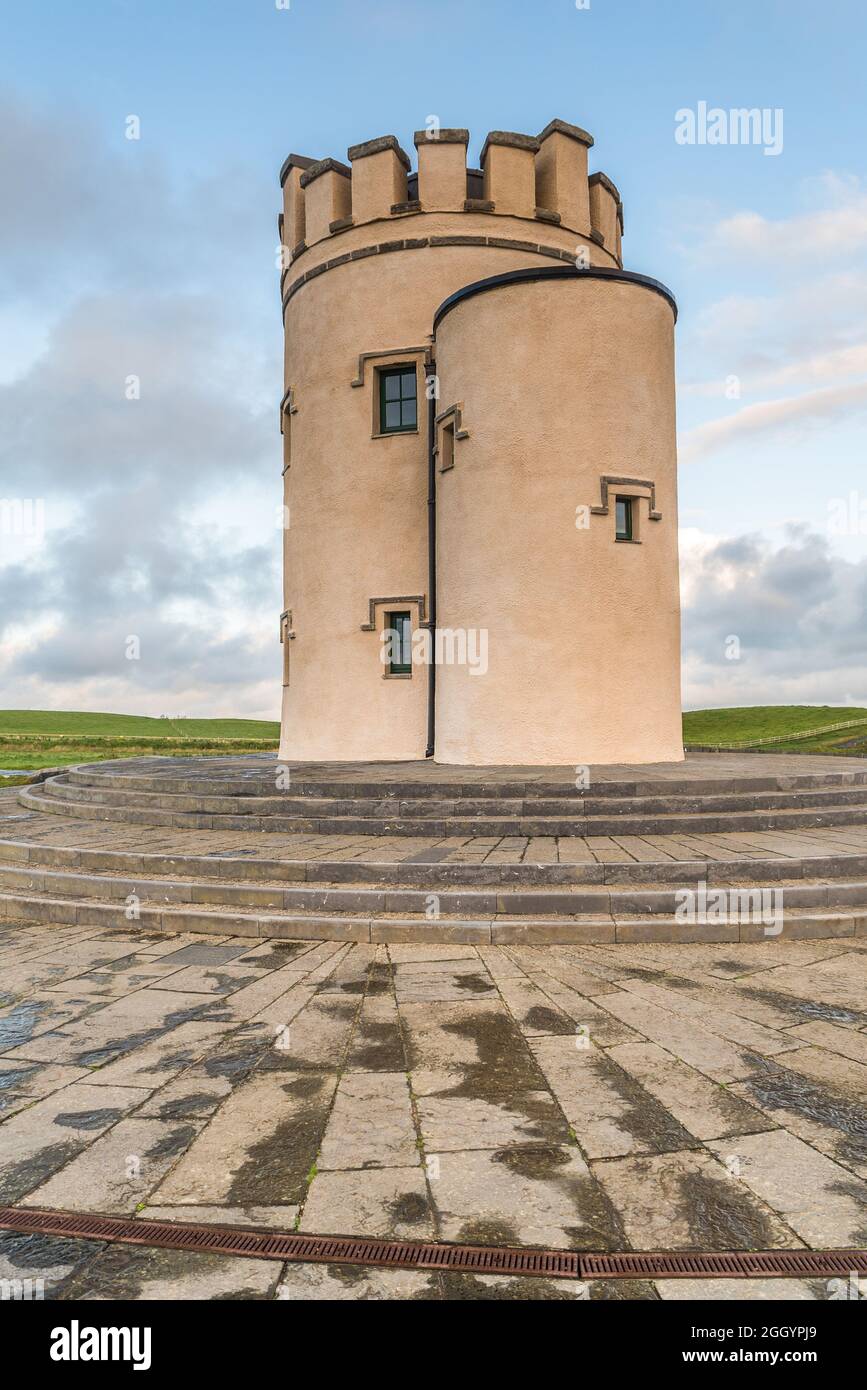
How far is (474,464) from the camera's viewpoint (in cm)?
1466

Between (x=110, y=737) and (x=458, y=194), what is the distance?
4803 centimetres

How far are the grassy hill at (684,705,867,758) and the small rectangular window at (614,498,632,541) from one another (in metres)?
11.5

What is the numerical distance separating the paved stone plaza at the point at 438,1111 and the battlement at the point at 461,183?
16.0 meters

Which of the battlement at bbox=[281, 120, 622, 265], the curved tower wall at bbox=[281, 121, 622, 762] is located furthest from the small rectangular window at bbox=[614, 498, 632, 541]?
the battlement at bbox=[281, 120, 622, 265]

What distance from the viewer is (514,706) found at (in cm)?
1427

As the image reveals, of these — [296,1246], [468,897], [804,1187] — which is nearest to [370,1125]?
[296,1246]

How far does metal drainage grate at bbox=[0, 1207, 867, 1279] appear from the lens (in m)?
2.70

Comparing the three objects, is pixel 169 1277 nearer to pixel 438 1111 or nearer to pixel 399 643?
pixel 438 1111

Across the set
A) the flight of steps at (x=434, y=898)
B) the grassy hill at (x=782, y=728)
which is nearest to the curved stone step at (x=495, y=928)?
the flight of steps at (x=434, y=898)

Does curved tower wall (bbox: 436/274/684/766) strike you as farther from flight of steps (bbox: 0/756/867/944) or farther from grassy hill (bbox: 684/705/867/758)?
grassy hill (bbox: 684/705/867/758)

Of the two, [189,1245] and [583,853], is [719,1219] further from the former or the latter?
[583,853]

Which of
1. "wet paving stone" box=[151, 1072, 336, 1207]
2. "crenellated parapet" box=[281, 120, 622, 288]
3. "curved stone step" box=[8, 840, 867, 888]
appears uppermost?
"crenellated parapet" box=[281, 120, 622, 288]

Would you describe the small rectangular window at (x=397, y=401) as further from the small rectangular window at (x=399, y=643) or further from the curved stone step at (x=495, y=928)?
the curved stone step at (x=495, y=928)

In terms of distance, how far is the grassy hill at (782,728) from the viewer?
24641mm
